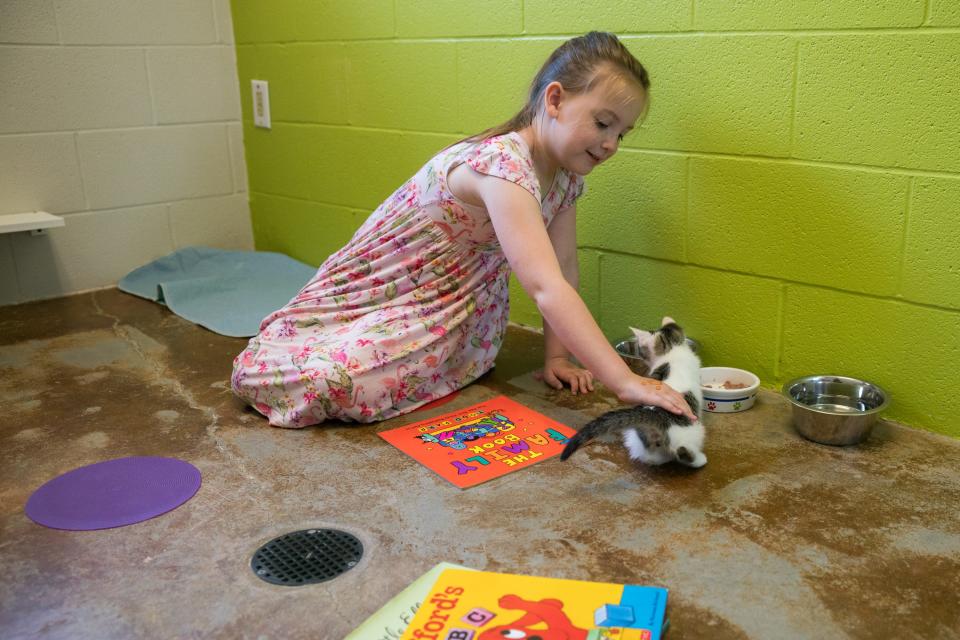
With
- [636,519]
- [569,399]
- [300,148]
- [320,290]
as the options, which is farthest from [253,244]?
[636,519]

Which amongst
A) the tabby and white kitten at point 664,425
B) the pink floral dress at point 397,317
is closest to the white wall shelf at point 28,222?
the pink floral dress at point 397,317

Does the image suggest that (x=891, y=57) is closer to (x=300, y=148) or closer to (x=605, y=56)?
(x=605, y=56)

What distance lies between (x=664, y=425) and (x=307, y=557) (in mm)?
674

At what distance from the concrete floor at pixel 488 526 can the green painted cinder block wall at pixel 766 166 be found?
0.19m

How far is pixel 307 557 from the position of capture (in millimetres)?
1355

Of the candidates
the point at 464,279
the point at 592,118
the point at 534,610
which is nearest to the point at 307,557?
the point at 534,610

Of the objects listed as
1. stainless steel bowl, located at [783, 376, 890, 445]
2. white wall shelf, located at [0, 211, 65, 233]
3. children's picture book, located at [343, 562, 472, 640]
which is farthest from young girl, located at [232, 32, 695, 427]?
white wall shelf, located at [0, 211, 65, 233]

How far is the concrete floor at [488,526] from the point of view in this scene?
1.22m

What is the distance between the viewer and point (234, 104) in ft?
10.6

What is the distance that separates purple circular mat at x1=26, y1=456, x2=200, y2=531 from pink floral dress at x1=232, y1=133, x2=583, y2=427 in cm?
29

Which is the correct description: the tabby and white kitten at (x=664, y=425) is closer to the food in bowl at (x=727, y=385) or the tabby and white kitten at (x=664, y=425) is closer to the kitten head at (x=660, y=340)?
the kitten head at (x=660, y=340)

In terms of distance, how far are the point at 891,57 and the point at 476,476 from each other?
116 cm

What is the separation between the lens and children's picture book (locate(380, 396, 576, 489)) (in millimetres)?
1643

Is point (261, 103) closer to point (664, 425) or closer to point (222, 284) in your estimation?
point (222, 284)
